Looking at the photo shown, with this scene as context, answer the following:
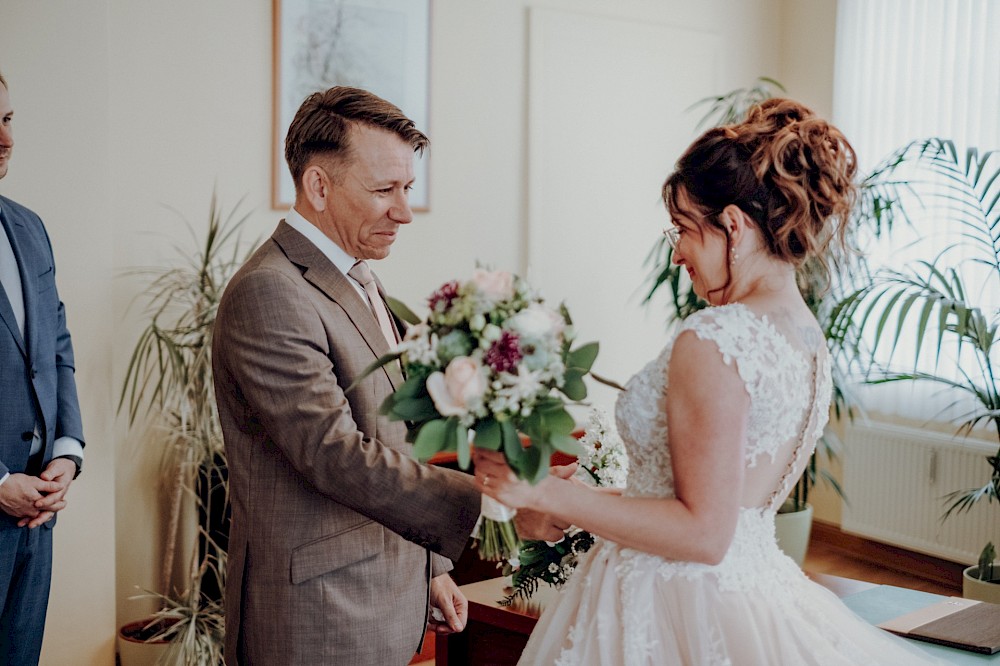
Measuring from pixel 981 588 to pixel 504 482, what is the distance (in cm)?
298

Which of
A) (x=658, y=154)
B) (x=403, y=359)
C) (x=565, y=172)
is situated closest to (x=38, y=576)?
(x=403, y=359)

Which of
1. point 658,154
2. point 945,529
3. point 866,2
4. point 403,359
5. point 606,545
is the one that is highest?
point 866,2

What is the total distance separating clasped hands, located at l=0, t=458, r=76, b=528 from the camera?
2.43 metres

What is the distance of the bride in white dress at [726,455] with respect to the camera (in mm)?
1575

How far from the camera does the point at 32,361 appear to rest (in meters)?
2.57

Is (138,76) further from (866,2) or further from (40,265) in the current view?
(866,2)

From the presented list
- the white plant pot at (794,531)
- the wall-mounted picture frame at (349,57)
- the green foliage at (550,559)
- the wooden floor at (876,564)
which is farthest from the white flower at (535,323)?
the wooden floor at (876,564)

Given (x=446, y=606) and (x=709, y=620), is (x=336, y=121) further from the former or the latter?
(x=709, y=620)

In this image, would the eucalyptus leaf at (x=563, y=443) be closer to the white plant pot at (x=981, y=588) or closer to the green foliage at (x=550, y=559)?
the green foliage at (x=550, y=559)

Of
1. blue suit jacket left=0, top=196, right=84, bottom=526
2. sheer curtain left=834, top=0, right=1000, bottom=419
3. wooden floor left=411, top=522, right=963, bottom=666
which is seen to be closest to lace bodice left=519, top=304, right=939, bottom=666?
blue suit jacket left=0, top=196, right=84, bottom=526

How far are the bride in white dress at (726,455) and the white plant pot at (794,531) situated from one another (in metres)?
2.81

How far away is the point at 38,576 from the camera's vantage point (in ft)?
8.51

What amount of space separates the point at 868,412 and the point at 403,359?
4.29 m

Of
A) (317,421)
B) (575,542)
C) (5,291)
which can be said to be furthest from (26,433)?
(575,542)
